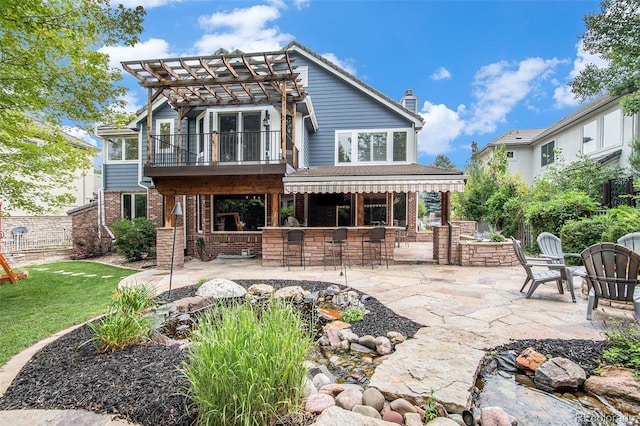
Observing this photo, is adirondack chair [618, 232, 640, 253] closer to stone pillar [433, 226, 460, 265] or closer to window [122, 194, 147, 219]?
stone pillar [433, 226, 460, 265]

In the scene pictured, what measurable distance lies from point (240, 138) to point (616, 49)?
16.0 metres

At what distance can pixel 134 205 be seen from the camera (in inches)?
643

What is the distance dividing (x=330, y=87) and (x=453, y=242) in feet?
30.7

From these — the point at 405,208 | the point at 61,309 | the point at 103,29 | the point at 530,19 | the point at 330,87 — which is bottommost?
the point at 61,309

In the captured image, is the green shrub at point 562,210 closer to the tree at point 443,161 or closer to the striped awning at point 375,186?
the striped awning at point 375,186

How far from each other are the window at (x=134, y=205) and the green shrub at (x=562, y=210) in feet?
60.7

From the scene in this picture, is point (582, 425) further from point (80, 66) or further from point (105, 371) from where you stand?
point (80, 66)

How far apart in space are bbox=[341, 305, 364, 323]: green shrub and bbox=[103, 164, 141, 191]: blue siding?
49.3 ft

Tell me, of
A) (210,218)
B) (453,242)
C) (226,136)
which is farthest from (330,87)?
(453,242)

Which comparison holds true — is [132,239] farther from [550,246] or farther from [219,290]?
[550,246]

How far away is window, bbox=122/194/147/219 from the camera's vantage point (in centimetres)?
1630

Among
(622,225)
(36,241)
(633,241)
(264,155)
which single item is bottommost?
(36,241)

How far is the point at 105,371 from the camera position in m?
3.19

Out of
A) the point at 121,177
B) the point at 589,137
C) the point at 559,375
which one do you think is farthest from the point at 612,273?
the point at 121,177
